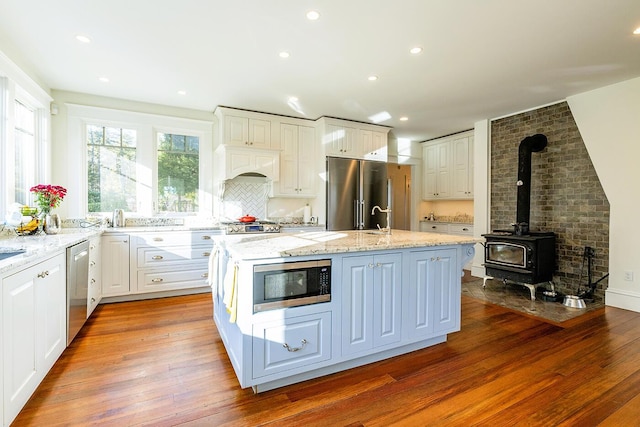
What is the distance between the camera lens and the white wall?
353 centimetres

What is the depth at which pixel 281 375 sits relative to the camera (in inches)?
78.1

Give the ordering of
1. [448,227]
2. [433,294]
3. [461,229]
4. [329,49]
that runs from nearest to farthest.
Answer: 1. [433,294]
2. [329,49]
3. [461,229]
4. [448,227]

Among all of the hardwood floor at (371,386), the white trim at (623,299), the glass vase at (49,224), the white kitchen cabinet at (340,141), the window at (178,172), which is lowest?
the hardwood floor at (371,386)

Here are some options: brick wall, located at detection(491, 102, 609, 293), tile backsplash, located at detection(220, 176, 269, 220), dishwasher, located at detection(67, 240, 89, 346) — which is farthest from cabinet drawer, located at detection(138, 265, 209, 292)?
brick wall, located at detection(491, 102, 609, 293)

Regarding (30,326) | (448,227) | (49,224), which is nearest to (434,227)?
(448,227)

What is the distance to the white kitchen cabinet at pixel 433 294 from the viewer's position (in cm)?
249

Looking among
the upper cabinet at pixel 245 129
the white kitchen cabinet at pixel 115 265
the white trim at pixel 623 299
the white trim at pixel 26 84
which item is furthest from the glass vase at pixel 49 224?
the white trim at pixel 623 299

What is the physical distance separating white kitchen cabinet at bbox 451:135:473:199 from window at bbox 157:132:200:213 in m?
4.62

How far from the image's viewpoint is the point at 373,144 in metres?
5.37

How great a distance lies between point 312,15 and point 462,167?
4466mm

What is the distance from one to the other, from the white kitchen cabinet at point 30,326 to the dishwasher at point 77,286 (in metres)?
0.09

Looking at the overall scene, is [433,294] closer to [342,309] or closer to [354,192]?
[342,309]

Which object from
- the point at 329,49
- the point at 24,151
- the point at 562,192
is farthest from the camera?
the point at 562,192

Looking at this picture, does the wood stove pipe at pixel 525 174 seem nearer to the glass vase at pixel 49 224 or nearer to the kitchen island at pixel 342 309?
the kitchen island at pixel 342 309
